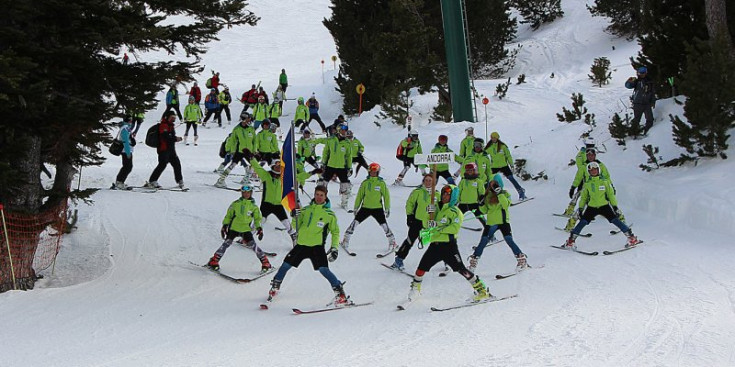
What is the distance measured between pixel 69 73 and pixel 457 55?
719 inches

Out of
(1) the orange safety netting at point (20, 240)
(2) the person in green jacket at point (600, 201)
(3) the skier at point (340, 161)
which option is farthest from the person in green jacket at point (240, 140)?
(2) the person in green jacket at point (600, 201)

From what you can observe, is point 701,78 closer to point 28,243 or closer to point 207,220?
point 207,220

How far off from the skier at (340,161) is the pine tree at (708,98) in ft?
24.7

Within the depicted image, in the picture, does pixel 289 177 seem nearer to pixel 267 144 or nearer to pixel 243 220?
pixel 243 220

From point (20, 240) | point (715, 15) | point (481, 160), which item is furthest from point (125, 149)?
point (715, 15)

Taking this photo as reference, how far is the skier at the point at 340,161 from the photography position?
18.1 meters

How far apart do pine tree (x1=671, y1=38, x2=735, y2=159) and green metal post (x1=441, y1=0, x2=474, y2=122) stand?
11.3 m

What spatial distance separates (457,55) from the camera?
27156mm

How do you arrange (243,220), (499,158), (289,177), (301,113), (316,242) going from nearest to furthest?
(316,242), (289,177), (243,220), (499,158), (301,113)

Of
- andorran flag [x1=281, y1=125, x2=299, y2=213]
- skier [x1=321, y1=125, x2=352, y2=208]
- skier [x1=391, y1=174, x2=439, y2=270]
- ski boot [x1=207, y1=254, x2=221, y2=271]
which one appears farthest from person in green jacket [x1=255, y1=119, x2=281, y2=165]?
andorran flag [x1=281, y1=125, x2=299, y2=213]

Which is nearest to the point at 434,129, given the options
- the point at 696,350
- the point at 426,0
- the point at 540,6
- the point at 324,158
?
the point at 426,0

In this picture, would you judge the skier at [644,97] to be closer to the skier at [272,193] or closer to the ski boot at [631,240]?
the ski boot at [631,240]

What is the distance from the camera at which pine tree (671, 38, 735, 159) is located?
1555 cm

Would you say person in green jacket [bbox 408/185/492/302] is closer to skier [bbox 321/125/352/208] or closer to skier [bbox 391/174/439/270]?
skier [bbox 391/174/439/270]
